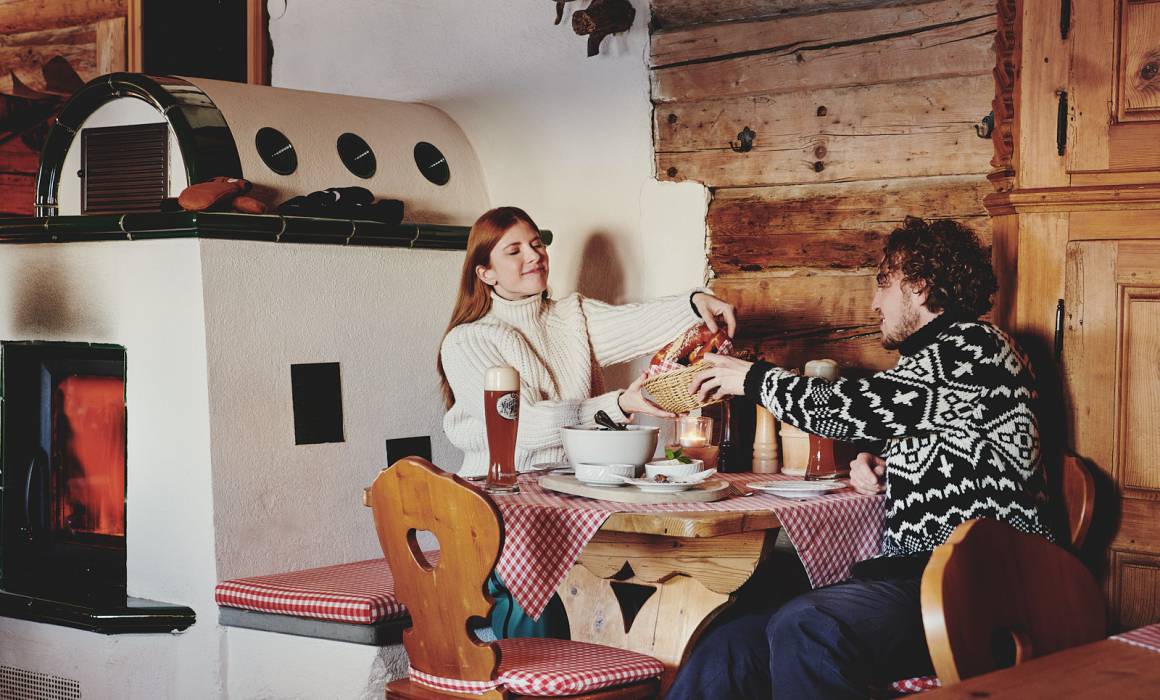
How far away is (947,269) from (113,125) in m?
2.48

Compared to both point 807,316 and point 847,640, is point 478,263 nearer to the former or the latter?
point 807,316

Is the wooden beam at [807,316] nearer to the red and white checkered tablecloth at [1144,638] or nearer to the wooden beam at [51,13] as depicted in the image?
the red and white checkered tablecloth at [1144,638]

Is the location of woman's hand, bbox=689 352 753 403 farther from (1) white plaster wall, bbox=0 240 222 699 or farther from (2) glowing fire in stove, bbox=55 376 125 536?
(2) glowing fire in stove, bbox=55 376 125 536

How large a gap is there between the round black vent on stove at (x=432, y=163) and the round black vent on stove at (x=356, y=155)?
21cm

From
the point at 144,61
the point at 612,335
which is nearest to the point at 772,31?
the point at 612,335

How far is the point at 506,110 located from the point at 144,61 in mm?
1692

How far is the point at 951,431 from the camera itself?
2660mm

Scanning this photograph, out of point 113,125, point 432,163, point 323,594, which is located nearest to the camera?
point 323,594

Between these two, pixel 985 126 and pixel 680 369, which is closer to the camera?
pixel 680 369

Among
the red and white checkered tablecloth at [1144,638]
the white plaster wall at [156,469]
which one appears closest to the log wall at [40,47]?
the white plaster wall at [156,469]

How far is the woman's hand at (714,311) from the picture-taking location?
341 cm

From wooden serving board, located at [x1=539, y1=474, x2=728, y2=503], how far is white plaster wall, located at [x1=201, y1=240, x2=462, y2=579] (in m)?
1.05

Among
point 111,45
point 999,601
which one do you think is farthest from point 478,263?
point 111,45

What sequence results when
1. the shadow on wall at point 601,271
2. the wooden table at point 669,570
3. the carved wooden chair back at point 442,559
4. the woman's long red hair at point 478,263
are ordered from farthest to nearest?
the shadow on wall at point 601,271
the woman's long red hair at point 478,263
the wooden table at point 669,570
the carved wooden chair back at point 442,559
